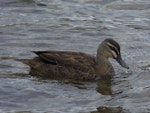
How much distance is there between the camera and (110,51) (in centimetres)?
1524

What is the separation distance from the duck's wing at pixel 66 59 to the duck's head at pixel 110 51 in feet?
1.42

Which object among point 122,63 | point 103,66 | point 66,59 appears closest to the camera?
point 66,59

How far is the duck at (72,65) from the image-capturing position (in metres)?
14.9

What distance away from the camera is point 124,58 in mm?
16000

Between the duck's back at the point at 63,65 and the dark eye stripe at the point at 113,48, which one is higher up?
the dark eye stripe at the point at 113,48

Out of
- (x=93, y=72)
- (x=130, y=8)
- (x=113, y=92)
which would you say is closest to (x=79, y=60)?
(x=93, y=72)

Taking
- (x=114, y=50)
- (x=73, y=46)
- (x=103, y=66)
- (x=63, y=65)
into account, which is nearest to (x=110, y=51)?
(x=114, y=50)

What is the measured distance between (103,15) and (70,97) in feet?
21.8

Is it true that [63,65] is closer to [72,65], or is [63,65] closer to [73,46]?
[72,65]

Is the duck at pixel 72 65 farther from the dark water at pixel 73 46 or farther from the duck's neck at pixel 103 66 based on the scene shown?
the dark water at pixel 73 46

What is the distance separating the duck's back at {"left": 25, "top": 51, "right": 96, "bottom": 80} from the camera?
14.9 meters

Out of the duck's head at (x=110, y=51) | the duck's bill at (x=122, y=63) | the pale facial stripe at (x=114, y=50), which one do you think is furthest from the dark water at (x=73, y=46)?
the pale facial stripe at (x=114, y=50)

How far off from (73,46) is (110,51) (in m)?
1.64

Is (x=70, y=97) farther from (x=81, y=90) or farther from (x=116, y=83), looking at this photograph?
(x=116, y=83)
